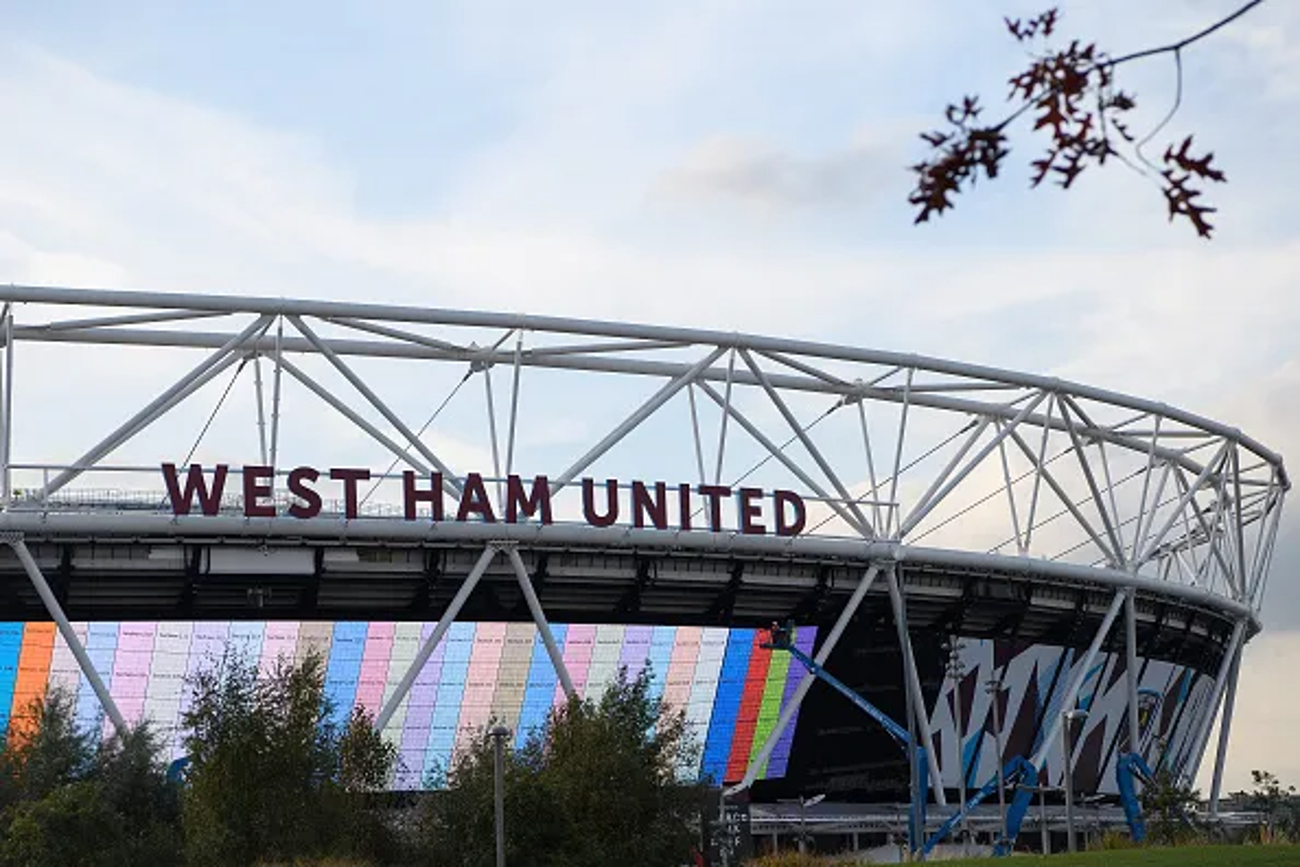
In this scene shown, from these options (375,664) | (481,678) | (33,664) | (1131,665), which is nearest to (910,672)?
(1131,665)

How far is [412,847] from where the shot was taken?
4725cm

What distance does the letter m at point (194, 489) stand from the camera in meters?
55.4

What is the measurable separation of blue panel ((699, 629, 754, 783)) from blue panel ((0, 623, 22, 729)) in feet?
74.5

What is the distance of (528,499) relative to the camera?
59.8 metres

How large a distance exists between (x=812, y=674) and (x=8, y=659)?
82.4 feet

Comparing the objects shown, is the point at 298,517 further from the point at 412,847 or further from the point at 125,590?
the point at 412,847

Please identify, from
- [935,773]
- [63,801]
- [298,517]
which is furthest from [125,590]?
[935,773]

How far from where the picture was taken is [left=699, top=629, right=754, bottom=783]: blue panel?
68.4m

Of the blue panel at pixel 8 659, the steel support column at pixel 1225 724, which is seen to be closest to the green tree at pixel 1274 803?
the steel support column at pixel 1225 724

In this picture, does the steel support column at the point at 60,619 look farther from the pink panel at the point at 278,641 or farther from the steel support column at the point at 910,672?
the steel support column at the point at 910,672

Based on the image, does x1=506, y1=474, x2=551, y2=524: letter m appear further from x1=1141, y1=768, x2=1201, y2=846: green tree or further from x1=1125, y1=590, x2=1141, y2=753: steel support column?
x1=1125, y1=590, x2=1141, y2=753: steel support column

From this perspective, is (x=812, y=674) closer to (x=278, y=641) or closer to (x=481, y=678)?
(x=481, y=678)

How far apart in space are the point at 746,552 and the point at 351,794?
20309 millimetres

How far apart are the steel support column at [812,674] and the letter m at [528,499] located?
428 inches
